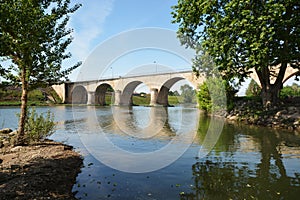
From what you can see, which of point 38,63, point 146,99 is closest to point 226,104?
point 38,63

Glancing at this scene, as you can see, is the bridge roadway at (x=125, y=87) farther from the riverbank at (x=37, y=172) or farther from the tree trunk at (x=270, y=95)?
the riverbank at (x=37, y=172)

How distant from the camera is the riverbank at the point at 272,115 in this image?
16.5m

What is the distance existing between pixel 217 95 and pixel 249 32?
15072mm

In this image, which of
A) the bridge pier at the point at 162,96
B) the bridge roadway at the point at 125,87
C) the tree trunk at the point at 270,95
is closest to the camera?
the tree trunk at the point at 270,95

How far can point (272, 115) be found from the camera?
18.6 metres

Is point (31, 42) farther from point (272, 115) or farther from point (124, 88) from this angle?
point (124, 88)

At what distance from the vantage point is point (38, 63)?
811cm

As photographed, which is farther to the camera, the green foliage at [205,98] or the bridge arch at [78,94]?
the bridge arch at [78,94]

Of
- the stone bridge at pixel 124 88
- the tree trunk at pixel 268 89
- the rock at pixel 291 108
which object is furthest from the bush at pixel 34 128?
the stone bridge at pixel 124 88

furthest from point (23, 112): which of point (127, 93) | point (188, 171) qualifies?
point (127, 93)

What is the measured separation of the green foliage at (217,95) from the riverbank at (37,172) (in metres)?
20.0

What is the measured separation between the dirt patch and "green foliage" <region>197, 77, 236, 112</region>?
20.0 meters

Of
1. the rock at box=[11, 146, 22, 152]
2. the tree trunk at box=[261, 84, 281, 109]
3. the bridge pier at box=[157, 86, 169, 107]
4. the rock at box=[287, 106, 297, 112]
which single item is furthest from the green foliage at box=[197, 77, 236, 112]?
the bridge pier at box=[157, 86, 169, 107]

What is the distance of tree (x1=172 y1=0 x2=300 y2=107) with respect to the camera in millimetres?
13797
